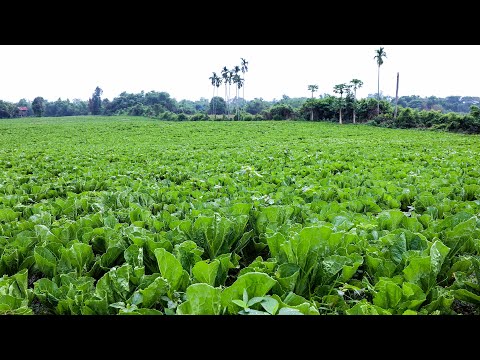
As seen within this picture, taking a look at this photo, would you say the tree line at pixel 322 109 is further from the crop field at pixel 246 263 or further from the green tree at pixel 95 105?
the crop field at pixel 246 263

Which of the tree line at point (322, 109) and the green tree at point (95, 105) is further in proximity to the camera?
the green tree at point (95, 105)

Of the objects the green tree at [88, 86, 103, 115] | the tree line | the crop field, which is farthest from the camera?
the green tree at [88, 86, 103, 115]

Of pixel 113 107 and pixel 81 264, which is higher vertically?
pixel 113 107

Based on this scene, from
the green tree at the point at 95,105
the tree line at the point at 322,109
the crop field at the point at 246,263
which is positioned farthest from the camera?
the green tree at the point at 95,105

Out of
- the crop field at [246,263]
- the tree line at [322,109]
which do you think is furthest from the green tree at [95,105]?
the crop field at [246,263]

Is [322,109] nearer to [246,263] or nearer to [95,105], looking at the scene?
[246,263]

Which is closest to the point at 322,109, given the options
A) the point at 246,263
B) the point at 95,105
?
the point at 246,263

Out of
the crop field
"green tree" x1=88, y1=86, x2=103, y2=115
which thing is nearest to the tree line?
"green tree" x1=88, y1=86, x2=103, y2=115

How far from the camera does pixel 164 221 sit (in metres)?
2.90

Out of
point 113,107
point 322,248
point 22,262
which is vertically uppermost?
point 113,107

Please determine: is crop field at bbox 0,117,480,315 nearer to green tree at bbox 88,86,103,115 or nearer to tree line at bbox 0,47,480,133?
tree line at bbox 0,47,480,133

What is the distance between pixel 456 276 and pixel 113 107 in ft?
304
